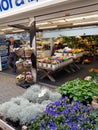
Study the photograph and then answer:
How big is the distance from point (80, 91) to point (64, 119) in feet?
2.41

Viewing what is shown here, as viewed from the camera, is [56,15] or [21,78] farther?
[21,78]

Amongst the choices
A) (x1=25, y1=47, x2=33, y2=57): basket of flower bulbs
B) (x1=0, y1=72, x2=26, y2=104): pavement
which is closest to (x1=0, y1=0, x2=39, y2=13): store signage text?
(x1=25, y1=47, x2=33, y2=57): basket of flower bulbs

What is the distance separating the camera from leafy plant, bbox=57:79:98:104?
9.07ft

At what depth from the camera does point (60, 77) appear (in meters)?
6.77

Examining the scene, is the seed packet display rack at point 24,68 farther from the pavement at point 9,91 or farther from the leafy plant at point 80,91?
the leafy plant at point 80,91

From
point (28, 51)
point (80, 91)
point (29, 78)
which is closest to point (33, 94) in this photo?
point (80, 91)

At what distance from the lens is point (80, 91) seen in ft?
9.32

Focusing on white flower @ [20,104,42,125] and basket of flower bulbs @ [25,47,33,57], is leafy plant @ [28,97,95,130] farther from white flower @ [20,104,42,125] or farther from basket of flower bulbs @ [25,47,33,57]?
basket of flower bulbs @ [25,47,33,57]

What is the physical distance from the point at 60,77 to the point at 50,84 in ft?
3.38

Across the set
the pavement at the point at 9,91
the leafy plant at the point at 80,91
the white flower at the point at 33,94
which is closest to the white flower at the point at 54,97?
the leafy plant at the point at 80,91

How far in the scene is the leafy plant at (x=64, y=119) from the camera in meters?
2.06

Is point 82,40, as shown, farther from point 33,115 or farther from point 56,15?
point 33,115

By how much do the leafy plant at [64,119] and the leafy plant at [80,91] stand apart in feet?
0.96

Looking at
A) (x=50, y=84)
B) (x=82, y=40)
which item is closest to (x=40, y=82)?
(x=50, y=84)
